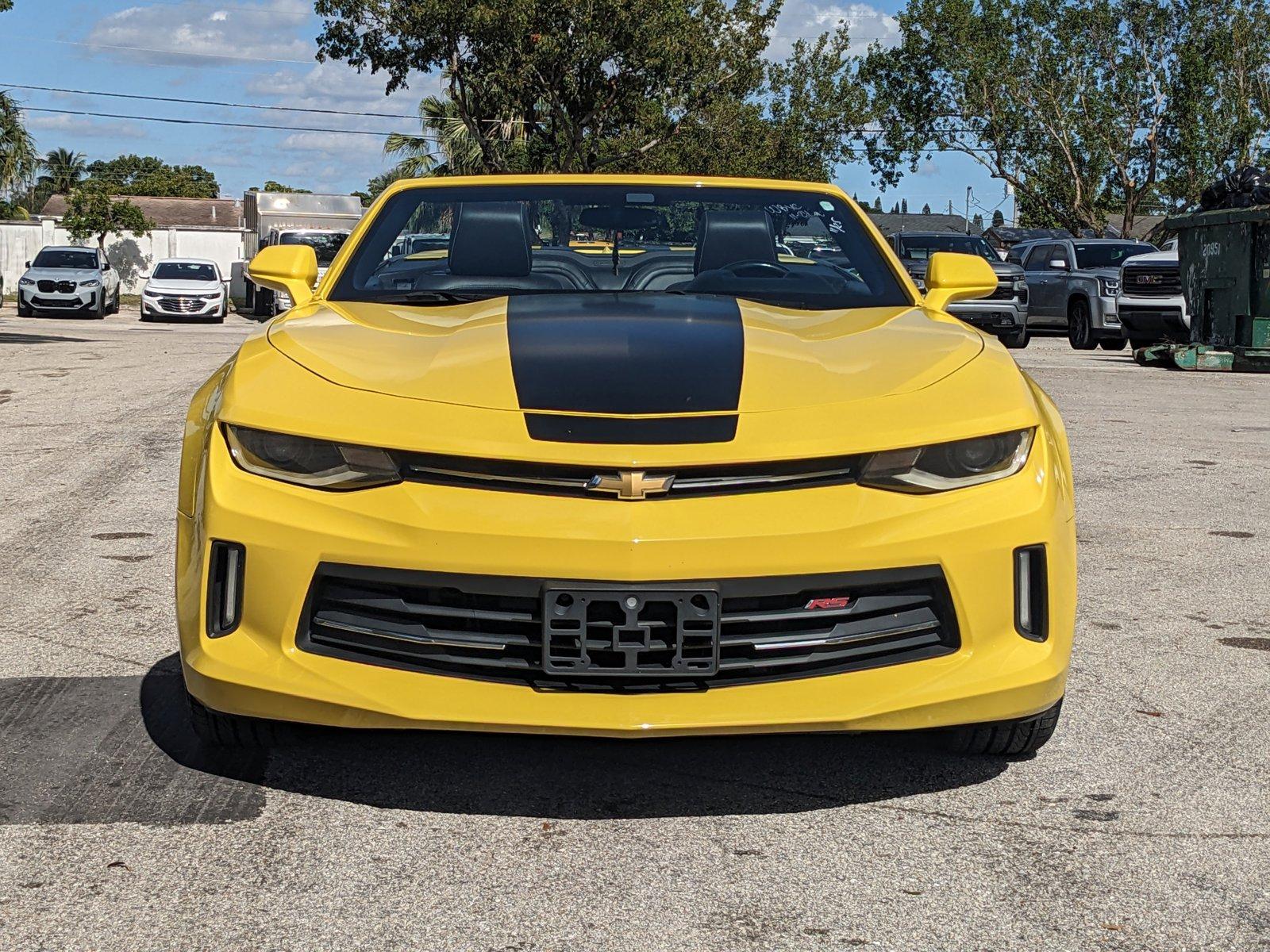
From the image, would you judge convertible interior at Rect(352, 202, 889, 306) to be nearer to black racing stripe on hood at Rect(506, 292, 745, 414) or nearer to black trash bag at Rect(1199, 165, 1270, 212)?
black racing stripe on hood at Rect(506, 292, 745, 414)

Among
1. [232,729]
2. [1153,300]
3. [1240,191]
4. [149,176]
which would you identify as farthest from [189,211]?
[232,729]

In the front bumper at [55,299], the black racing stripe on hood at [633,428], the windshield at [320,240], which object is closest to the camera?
the black racing stripe on hood at [633,428]

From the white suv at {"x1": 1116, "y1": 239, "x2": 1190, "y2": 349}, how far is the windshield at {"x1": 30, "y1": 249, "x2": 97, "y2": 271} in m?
21.0

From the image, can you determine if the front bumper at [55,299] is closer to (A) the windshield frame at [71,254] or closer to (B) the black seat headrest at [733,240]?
A: (A) the windshield frame at [71,254]

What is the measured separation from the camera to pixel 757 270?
4.60 metres

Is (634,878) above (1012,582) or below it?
below

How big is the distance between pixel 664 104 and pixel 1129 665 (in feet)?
111

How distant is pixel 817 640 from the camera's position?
302 cm

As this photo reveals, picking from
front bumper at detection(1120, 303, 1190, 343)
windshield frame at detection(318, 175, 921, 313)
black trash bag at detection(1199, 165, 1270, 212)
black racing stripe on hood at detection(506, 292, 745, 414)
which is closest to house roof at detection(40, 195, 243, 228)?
front bumper at detection(1120, 303, 1190, 343)

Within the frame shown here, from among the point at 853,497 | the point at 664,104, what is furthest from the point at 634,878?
the point at 664,104

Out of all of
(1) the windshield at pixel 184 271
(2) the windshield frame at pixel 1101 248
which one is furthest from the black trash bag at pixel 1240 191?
(1) the windshield at pixel 184 271

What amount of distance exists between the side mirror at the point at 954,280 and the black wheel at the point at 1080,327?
1906cm

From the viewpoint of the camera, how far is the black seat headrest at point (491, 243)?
15.0 ft

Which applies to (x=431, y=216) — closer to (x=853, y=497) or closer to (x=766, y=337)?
(x=766, y=337)
